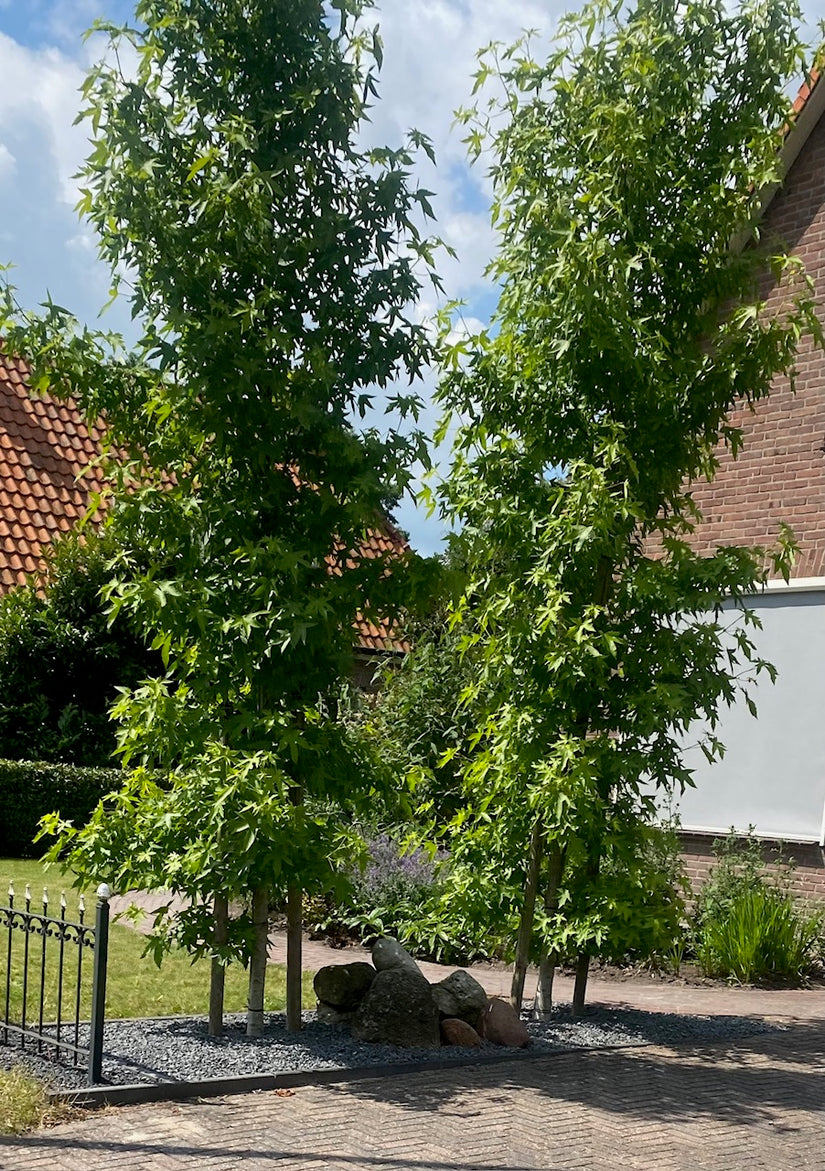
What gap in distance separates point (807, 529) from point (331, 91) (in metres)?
7.07

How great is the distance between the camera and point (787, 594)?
12.8m

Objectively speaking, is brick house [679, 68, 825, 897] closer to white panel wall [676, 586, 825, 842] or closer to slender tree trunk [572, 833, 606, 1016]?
white panel wall [676, 586, 825, 842]

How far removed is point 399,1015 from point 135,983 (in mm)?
2412

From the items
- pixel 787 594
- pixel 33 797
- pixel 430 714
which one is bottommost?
pixel 33 797

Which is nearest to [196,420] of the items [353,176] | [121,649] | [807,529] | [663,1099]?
[353,176]

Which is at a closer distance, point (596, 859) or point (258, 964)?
point (258, 964)

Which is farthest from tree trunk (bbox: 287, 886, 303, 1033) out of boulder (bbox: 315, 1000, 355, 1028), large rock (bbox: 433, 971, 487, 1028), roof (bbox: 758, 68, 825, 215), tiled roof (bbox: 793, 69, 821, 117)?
tiled roof (bbox: 793, 69, 821, 117)

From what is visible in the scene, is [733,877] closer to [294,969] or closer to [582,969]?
[582,969]

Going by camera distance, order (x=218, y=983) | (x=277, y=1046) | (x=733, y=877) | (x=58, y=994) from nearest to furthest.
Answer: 1. (x=58, y=994)
2. (x=277, y=1046)
3. (x=218, y=983)
4. (x=733, y=877)

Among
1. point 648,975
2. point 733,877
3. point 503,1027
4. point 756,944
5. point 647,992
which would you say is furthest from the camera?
point 733,877

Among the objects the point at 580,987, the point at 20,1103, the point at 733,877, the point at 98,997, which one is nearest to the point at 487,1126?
the point at 98,997

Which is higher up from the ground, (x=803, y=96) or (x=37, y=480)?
(x=803, y=96)

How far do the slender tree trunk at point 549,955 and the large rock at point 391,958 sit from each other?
1.25 metres

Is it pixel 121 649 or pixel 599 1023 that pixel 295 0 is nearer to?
pixel 599 1023
